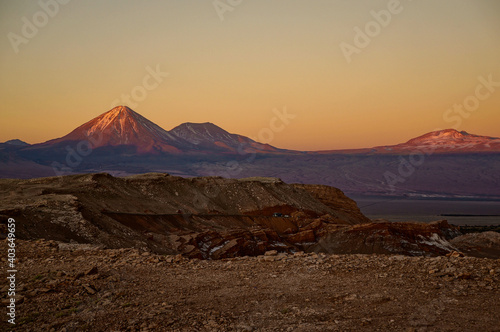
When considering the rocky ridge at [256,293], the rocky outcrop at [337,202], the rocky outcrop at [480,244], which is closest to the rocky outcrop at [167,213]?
the rocky outcrop at [337,202]

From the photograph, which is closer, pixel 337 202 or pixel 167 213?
pixel 167 213

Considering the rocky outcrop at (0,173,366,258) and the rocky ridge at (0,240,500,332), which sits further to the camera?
the rocky outcrop at (0,173,366,258)

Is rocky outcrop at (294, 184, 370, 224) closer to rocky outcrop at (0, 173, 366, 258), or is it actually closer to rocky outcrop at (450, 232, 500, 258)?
rocky outcrop at (0, 173, 366, 258)

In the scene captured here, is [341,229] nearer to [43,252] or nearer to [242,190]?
[242,190]

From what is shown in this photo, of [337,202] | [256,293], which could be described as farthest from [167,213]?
[337,202]

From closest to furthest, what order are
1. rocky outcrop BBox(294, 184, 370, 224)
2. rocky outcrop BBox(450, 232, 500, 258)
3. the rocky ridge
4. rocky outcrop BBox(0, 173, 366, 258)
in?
the rocky ridge → rocky outcrop BBox(0, 173, 366, 258) → rocky outcrop BBox(450, 232, 500, 258) → rocky outcrop BBox(294, 184, 370, 224)

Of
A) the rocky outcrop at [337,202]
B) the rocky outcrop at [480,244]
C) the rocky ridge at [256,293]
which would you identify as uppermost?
the rocky ridge at [256,293]

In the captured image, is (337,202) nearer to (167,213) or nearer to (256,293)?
(167,213)

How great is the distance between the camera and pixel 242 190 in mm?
48375

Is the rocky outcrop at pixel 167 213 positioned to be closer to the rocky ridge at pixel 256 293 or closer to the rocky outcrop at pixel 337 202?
the rocky outcrop at pixel 337 202

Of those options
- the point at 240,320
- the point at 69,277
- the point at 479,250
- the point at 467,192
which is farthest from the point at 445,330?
the point at 467,192

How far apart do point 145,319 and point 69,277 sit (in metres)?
2.93

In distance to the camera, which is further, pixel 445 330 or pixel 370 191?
pixel 370 191

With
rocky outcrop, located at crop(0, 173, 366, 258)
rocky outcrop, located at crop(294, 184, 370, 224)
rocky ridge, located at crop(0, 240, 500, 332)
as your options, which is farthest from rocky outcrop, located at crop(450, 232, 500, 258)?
rocky ridge, located at crop(0, 240, 500, 332)
